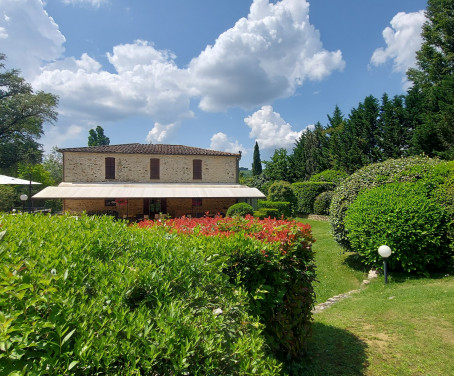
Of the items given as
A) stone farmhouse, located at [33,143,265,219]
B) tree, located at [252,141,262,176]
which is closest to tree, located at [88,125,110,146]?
tree, located at [252,141,262,176]

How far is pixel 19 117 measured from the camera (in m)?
35.9

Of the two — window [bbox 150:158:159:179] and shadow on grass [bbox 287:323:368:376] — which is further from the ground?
window [bbox 150:158:159:179]

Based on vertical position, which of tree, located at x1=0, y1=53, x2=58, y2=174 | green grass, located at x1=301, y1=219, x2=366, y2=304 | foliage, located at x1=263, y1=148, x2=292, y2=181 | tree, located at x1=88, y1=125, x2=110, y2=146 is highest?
tree, located at x1=88, y1=125, x2=110, y2=146

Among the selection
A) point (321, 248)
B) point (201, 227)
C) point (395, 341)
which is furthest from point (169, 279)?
point (321, 248)

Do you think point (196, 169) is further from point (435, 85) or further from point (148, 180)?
point (435, 85)

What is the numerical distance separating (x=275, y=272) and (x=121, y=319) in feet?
7.33

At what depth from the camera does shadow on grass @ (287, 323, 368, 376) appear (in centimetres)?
391

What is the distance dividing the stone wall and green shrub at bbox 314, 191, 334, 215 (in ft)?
28.0

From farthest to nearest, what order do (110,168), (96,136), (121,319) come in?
1. (96,136)
2. (110,168)
3. (121,319)

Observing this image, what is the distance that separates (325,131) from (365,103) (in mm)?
13947

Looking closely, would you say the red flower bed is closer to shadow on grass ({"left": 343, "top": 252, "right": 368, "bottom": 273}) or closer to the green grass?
the green grass

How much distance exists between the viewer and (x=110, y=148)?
75.8 feet

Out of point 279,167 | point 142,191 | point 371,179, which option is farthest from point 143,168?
point 279,167

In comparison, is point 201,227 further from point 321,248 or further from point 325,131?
point 325,131
